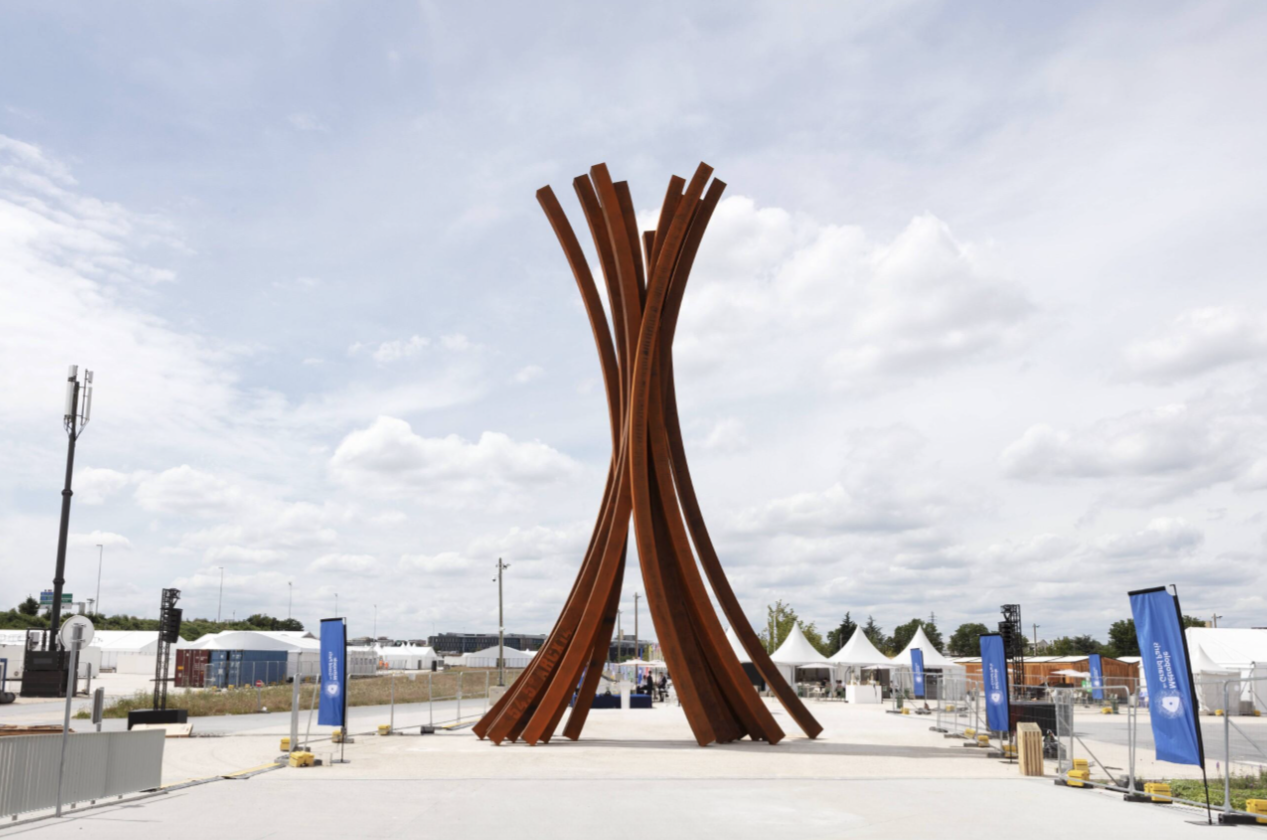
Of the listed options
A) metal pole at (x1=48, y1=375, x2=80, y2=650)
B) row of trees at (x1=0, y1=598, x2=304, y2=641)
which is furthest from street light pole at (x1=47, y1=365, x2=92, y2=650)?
row of trees at (x1=0, y1=598, x2=304, y2=641)

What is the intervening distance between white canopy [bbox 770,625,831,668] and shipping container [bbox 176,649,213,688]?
2436 centimetres

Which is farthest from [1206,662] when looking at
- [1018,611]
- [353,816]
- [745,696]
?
[353,816]

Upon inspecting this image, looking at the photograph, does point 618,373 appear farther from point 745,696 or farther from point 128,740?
point 128,740

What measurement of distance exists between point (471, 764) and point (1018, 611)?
771 inches

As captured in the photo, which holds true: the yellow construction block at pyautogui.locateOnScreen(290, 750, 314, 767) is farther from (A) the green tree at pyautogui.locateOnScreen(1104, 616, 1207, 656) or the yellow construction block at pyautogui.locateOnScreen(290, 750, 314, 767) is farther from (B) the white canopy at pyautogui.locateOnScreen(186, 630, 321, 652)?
(A) the green tree at pyautogui.locateOnScreen(1104, 616, 1207, 656)

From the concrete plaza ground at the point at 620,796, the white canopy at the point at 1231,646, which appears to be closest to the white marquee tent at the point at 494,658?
the white canopy at the point at 1231,646

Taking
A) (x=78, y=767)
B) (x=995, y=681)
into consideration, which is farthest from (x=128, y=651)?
(x=995, y=681)

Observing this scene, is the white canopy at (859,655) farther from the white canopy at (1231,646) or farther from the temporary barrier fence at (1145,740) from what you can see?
the white canopy at (1231,646)

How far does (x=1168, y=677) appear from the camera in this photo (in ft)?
36.0

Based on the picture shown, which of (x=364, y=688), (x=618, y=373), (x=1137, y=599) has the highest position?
(x=618, y=373)

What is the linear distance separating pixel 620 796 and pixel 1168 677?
6.21 metres

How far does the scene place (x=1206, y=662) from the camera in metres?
34.0

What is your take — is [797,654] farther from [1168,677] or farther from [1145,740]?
[1168,677]

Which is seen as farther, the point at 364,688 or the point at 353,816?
the point at 364,688
